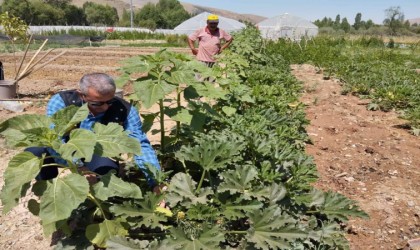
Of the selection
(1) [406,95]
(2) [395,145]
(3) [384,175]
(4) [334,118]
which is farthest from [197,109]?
(1) [406,95]

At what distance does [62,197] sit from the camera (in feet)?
6.19

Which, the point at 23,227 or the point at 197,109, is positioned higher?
the point at 197,109

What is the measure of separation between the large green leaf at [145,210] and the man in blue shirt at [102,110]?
0.38 meters

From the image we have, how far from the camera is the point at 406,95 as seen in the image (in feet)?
22.1

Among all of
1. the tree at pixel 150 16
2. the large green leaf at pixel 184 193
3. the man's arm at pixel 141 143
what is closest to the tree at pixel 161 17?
the tree at pixel 150 16

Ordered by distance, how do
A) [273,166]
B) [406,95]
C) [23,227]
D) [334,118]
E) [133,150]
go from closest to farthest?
1. [133,150]
2. [273,166]
3. [23,227]
4. [334,118]
5. [406,95]

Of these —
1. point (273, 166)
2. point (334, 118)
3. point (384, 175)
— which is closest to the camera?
point (273, 166)

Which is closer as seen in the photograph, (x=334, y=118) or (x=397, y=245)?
(x=397, y=245)

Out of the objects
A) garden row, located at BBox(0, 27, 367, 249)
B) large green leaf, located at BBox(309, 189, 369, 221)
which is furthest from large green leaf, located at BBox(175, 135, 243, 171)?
large green leaf, located at BBox(309, 189, 369, 221)

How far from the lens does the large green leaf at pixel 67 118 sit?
2.09 meters

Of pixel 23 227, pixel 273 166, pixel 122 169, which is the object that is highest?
pixel 273 166

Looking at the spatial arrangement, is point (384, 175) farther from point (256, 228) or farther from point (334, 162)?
point (256, 228)

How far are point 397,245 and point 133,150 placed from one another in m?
1.97

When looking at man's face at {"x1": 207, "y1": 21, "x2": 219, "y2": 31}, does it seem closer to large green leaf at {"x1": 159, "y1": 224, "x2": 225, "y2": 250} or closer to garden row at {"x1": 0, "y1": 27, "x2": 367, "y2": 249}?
garden row at {"x1": 0, "y1": 27, "x2": 367, "y2": 249}
